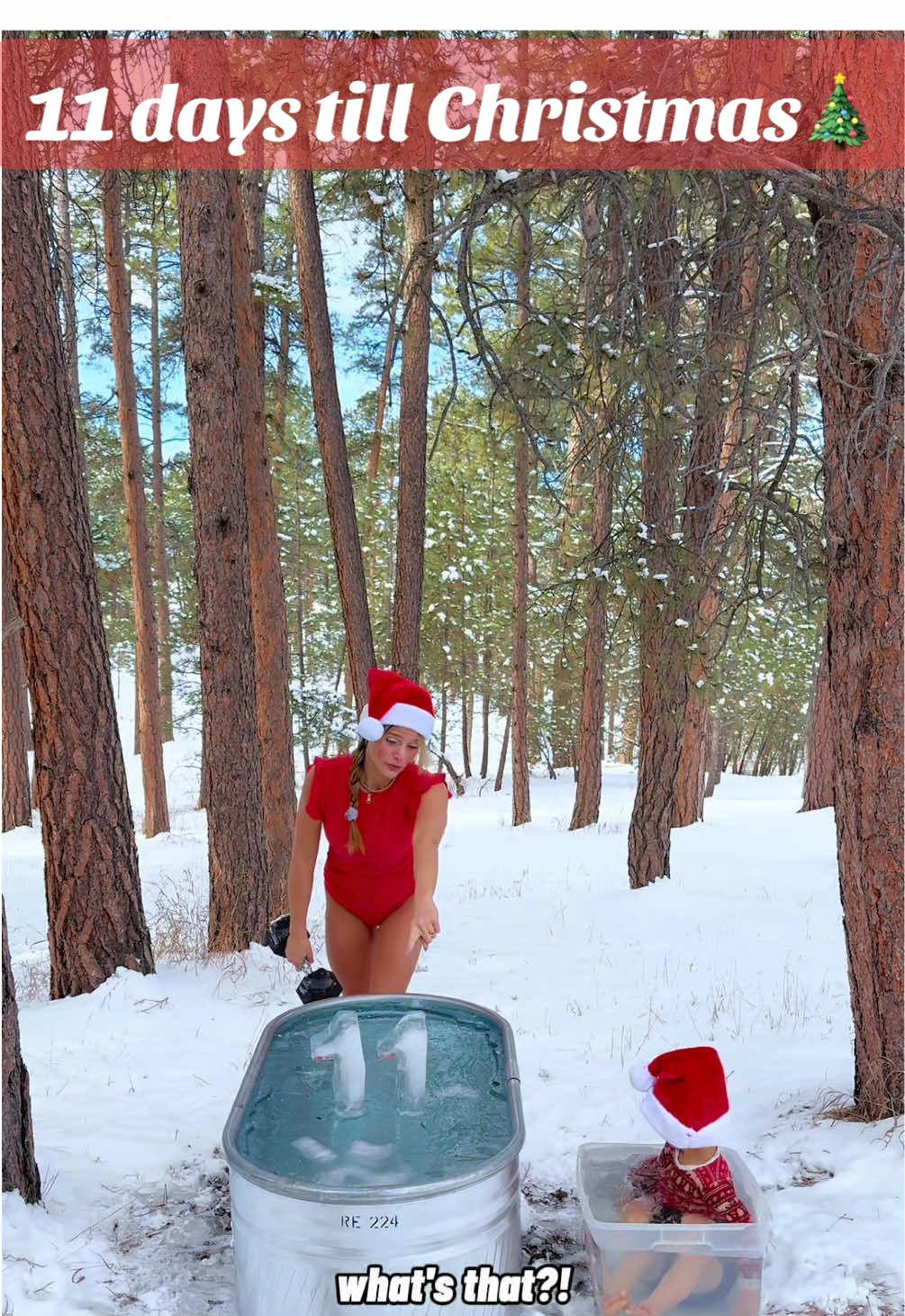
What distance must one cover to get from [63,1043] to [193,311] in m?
4.74

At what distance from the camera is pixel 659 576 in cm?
714

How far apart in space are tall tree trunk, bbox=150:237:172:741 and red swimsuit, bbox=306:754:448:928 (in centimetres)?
1387

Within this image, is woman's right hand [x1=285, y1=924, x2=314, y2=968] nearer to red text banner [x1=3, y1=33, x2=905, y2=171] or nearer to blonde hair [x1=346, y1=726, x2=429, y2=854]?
blonde hair [x1=346, y1=726, x2=429, y2=854]

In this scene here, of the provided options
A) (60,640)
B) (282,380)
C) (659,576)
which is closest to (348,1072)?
(60,640)

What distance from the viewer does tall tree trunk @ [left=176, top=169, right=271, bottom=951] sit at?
263 inches

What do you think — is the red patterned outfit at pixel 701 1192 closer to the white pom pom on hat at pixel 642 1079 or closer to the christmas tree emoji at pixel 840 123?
the white pom pom on hat at pixel 642 1079

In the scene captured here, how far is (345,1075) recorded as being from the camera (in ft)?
10.0

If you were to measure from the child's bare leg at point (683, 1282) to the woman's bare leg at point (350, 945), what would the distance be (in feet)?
5.73

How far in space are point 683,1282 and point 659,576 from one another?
5094mm

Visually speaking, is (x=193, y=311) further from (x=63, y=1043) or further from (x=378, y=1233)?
(x=378, y=1233)

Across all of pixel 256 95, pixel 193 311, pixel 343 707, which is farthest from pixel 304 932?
pixel 343 707

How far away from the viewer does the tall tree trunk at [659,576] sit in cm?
451

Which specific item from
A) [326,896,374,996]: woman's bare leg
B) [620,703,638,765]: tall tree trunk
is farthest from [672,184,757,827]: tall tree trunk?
[620,703,638,765]: tall tree trunk

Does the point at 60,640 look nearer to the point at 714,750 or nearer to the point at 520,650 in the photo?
the point at 520,650
